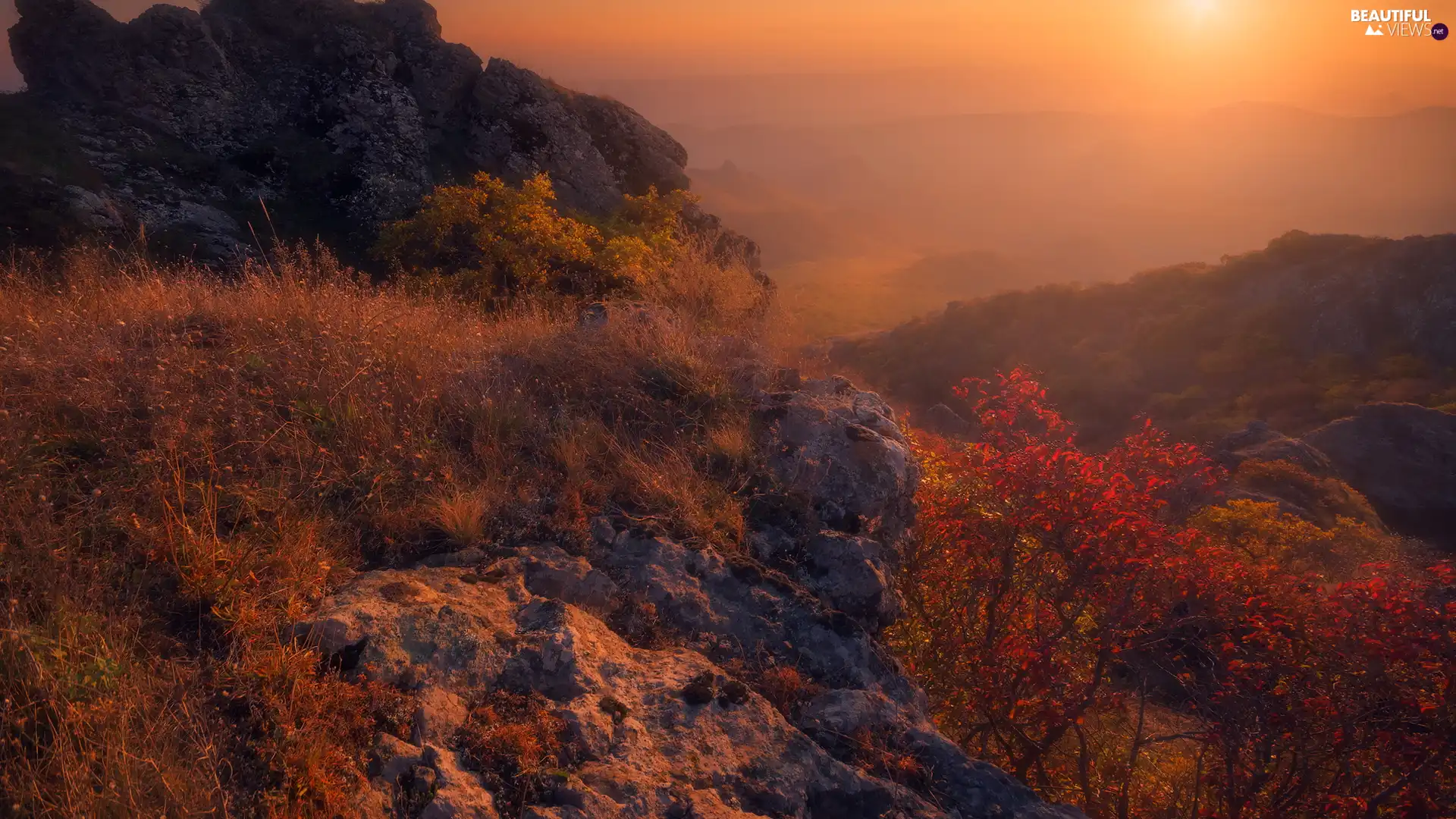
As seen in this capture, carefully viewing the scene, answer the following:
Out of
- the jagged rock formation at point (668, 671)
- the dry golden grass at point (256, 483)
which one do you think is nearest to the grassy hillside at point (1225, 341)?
the dry golden grass at point (256, 483)

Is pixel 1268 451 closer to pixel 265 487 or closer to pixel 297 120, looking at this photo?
pixel 265 487

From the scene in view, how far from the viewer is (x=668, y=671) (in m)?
3.27

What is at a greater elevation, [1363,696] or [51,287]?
[51,287]

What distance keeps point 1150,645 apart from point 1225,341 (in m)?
48.4

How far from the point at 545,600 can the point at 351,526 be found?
116 cm

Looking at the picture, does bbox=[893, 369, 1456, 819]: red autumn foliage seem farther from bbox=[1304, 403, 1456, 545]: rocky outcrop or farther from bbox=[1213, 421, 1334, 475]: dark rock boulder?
bbox=[1304, 403, 1456, 545]: rocky outcrop

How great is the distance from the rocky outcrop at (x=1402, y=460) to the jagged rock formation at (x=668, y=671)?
31374 mm

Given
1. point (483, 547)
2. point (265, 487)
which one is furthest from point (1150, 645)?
point (265, 487)

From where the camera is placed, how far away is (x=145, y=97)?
1645 centimetres

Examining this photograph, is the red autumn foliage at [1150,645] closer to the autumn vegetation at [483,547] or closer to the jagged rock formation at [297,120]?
the autumn vegetation at [483,547]

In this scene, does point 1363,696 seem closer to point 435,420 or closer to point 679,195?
point 435,420

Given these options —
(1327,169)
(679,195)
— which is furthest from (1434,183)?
(679,195)

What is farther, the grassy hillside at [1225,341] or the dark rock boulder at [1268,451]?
the grassy hillside at [1225,341]

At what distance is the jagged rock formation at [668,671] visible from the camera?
8.73ft
